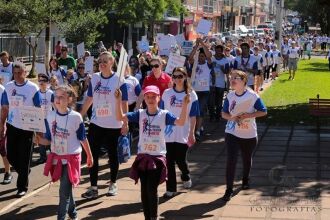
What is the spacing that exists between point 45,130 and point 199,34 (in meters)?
7.10

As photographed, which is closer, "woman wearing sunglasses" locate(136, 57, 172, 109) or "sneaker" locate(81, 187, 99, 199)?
"sneaker" locate(81, 187, 99, 199)

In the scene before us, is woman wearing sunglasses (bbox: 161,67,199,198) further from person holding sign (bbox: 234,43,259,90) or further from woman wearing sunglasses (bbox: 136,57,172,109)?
person holding sign (bbox: 234,43,259,90)

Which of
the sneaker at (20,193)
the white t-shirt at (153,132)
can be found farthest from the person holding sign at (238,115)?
the sneaker at (20,193)

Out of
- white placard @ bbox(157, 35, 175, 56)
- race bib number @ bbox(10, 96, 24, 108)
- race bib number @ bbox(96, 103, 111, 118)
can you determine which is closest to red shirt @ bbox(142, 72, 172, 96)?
race bib number @ bbox(96, 103, 111, 118)

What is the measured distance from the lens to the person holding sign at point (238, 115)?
769 centimetres

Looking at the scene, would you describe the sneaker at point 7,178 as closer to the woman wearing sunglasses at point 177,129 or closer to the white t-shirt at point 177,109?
the woman wearing sunglasses at point 177,129

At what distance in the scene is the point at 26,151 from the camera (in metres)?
8.28

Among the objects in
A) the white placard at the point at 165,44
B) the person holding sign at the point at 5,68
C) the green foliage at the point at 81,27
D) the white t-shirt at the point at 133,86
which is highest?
the green foliage at the point at 81,27

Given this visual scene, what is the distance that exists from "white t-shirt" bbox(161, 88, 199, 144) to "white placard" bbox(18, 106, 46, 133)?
156cm

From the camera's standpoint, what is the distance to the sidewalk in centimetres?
723

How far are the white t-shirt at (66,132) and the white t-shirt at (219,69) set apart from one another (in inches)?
308

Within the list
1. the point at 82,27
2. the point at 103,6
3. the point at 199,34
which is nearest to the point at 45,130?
the point at 199,34

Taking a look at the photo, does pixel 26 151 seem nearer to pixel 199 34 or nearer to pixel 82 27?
pixel 199 34

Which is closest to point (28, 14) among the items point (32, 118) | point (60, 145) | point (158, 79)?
point (158, 79)
